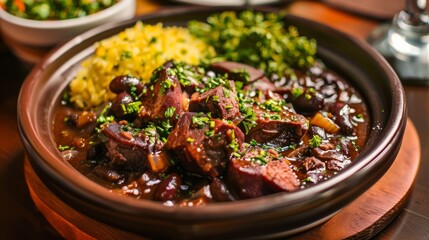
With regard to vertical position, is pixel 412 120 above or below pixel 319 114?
below

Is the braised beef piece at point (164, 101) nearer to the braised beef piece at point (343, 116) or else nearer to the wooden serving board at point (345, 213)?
the wooden serving board at point (345, 213)

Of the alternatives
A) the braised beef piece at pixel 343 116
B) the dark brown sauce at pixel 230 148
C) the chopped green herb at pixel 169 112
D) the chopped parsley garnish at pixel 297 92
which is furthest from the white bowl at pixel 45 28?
the braised beef piece at pixel 343 116

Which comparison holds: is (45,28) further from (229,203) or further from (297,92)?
(229,203)

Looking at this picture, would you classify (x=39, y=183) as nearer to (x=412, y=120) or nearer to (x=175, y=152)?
(x=175, y=152)

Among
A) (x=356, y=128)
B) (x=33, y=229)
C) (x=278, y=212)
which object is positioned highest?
(x=278, y=212)

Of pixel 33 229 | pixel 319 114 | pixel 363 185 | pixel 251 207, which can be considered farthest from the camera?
pixel 319 114

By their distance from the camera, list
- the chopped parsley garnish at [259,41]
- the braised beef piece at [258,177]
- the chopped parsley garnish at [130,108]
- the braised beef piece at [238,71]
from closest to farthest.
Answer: the braised beef piece at [258,177] → the chopped parsley garnish at [130,108] → the braised beef piece at [238,71] → the chopped parsley garnish at [259,41]

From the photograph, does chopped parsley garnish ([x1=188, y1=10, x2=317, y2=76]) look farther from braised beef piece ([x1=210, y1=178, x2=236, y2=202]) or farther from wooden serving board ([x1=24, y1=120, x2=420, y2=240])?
braised beef piece ([x1=210, y1=178, x2=236, y2=202])

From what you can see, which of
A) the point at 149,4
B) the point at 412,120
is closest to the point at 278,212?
the point at 412,120
